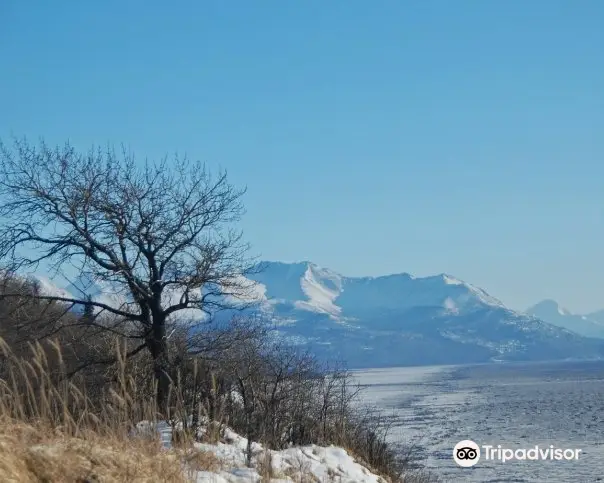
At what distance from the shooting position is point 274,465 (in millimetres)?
9359

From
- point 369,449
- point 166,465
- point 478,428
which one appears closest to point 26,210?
Answer: point 369,449

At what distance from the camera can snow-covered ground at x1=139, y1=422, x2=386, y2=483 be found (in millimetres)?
8227

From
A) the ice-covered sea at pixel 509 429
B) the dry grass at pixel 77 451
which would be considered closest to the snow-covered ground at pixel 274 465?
the dry grass at pixel 77 451

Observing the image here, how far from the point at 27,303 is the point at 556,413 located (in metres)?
51.3

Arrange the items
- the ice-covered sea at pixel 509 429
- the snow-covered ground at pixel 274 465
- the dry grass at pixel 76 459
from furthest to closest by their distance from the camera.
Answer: the ice-covered sea at pixel 509 429
the snow-covered ground at pixel 274 465
the dry grass at pixel 76 459

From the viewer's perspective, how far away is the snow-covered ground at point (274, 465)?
324 inches

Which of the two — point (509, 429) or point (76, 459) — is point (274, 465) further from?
point (509, 429)

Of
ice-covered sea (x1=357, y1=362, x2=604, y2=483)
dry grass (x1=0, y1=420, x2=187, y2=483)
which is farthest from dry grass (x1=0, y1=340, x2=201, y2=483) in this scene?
ice-covered sea (x1=357, y1=362, x2=604, y2=483)

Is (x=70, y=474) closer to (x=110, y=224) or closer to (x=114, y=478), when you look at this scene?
(x=114, y=478)

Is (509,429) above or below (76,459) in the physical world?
below

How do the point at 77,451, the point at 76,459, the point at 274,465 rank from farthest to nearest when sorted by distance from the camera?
1. the point at 274,465
2. the point at 77,451
3. the point at 76,459

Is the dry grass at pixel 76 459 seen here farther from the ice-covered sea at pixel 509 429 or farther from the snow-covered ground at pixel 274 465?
the ice-covered sea at pixel 509 429

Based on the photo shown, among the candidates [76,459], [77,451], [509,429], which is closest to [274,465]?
[77,451]

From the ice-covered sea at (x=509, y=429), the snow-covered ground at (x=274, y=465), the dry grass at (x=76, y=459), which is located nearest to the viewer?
the dry grass at (x=76, y=459)
